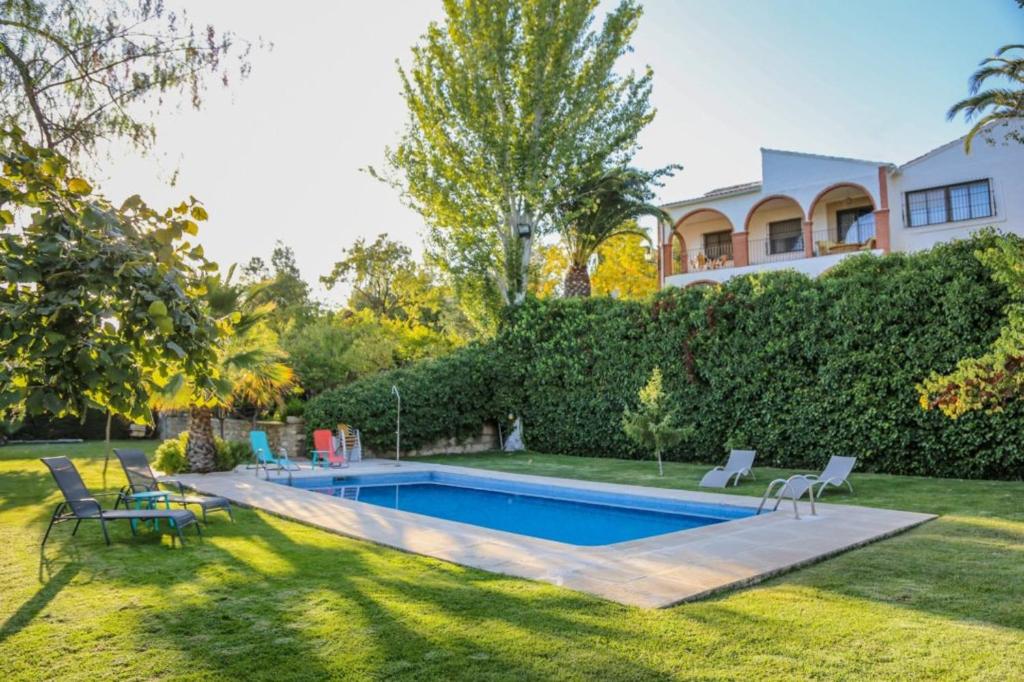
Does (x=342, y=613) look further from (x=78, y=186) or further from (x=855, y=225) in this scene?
(x=855, y=225)

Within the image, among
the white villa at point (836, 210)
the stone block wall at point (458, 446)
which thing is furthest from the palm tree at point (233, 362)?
the white villa at point (836, 210)

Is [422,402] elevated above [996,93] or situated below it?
below

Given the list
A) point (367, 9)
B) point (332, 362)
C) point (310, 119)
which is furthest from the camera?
point (332, 362)

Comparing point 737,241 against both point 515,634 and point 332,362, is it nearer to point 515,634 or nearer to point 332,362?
point 332,362

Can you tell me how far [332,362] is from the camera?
22406 mm

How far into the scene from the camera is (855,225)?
26781 mm

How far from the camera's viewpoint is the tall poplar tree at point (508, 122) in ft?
70.8

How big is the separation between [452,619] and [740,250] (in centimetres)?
2540

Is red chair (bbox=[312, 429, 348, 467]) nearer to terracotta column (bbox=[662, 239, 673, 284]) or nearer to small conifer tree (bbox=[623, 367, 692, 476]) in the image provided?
small conifer tree (bbox=[623, 367, 692, 476])

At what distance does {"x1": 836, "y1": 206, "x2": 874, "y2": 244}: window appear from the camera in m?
26.4

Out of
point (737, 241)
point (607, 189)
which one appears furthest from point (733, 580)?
point (737, 241)

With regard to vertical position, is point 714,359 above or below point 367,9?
below

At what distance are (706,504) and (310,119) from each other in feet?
35.9

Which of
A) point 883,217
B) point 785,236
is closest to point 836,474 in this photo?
point 883,217
